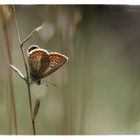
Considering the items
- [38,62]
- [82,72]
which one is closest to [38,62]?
[38,62]

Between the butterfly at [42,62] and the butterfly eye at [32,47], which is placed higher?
the butterfly eye at [32,47]

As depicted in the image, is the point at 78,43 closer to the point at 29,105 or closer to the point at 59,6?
the point at 59,6

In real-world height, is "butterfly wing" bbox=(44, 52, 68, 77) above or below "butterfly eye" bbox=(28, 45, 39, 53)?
below

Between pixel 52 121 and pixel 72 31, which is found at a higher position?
pixel 72 31
